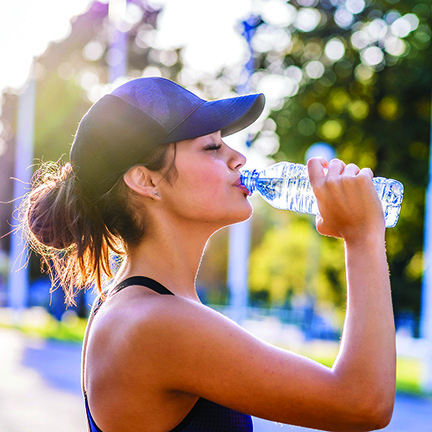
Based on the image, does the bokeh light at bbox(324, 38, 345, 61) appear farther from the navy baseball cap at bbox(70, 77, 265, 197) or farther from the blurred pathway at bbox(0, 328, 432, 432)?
the navy baseball cap at bbox(70, 77, 265, 197)

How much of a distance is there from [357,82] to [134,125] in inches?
805

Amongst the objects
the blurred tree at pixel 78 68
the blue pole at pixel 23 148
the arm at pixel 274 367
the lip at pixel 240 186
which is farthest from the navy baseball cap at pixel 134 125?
the blurred tree at pixel 78 68

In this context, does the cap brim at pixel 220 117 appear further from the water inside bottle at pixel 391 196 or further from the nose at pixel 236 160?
the water inside bottle at pixel 391 196

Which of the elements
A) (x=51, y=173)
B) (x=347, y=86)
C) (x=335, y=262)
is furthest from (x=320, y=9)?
(x=51, y=173)

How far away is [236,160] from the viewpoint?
2.02 m

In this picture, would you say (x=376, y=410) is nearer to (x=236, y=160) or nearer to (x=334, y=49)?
(x=236, y=160)

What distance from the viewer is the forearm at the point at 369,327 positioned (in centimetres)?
154

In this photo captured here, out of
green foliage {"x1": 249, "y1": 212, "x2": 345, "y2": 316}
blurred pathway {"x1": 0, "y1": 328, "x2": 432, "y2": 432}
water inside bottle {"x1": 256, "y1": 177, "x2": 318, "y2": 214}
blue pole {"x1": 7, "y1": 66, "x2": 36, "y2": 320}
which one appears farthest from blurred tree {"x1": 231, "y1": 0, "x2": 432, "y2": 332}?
water inside bottle {"x1": 256, "y1": 177, "x2": 318, "y2": 214}

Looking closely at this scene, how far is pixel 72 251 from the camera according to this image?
2.22 meters

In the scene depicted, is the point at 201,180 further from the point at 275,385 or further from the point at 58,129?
the point at 58,129

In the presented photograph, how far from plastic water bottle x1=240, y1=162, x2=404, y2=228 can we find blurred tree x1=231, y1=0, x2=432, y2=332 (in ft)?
58.7

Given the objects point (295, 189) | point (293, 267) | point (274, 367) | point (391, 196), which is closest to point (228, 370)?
point (274, 367)

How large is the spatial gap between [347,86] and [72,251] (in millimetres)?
20213

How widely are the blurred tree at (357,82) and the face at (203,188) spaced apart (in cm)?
1888
